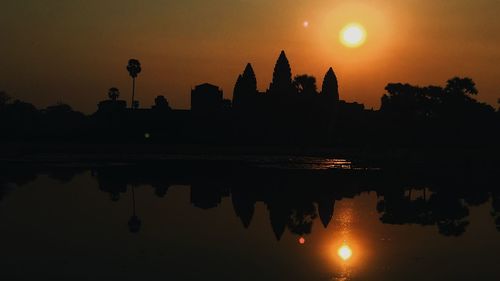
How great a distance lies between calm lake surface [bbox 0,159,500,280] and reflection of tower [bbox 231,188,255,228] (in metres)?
0.06

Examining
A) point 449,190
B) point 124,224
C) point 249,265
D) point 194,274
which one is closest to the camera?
point 194,274

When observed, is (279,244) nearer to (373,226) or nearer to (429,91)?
(373,226)

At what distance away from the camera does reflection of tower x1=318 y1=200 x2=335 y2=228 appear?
1051 inches

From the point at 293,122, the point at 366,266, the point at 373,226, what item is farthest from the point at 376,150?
the point at 366,266

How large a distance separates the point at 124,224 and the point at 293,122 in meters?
93.8

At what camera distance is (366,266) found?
17781 millimetres

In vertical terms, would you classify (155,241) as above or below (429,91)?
below

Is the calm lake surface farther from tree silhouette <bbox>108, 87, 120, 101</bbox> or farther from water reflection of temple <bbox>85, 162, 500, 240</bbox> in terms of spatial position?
tree silhouette <bbox>108, 87, 120, 101</bbox>

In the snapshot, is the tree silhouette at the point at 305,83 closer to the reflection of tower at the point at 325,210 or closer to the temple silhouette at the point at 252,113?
the temple silhouette at the point at 252,113

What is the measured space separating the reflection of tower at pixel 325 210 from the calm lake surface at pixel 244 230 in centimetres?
5

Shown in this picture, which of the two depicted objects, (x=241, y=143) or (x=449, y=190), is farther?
(x=241, y=143)

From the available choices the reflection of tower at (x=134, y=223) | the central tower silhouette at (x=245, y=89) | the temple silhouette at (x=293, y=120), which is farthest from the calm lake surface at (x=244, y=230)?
the central tower silhouette at (x=245, y=89)

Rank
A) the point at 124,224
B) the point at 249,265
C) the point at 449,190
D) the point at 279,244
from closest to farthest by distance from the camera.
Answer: the point at 249,265, the point at 279,244, the point at 124,224, the point at 449,190

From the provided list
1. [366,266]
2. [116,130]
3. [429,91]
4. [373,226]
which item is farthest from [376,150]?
[366,266]
